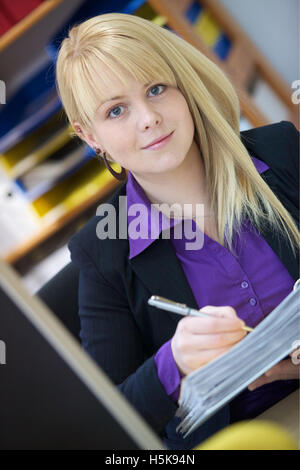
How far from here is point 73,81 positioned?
71 centimetres

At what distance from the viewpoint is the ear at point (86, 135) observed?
744 mm

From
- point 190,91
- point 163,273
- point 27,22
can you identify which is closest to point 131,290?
point 163,273

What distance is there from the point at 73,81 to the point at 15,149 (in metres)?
0.39

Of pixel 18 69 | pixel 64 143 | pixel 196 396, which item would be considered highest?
pixel 18 69

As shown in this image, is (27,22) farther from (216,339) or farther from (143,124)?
(216,339)

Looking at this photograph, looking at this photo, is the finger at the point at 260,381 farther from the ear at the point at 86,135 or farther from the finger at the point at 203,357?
the ear at the point at 86,135

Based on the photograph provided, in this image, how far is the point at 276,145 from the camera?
0.82 metres

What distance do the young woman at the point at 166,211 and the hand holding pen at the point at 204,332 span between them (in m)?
0.04

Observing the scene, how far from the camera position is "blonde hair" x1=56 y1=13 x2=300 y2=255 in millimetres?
682

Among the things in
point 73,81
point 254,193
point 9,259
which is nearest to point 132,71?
point 73,81

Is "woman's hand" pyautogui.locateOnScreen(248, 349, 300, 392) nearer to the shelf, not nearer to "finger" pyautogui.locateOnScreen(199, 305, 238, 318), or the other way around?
"finger" pyautogui.locateOnScreen(199, 305, 238, 318)

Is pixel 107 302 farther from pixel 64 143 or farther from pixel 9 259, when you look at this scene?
pixel 64 143

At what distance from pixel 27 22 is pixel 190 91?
0.50m

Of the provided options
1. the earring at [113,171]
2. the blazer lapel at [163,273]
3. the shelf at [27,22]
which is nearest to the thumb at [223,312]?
the blazer lapel at [163,273]
